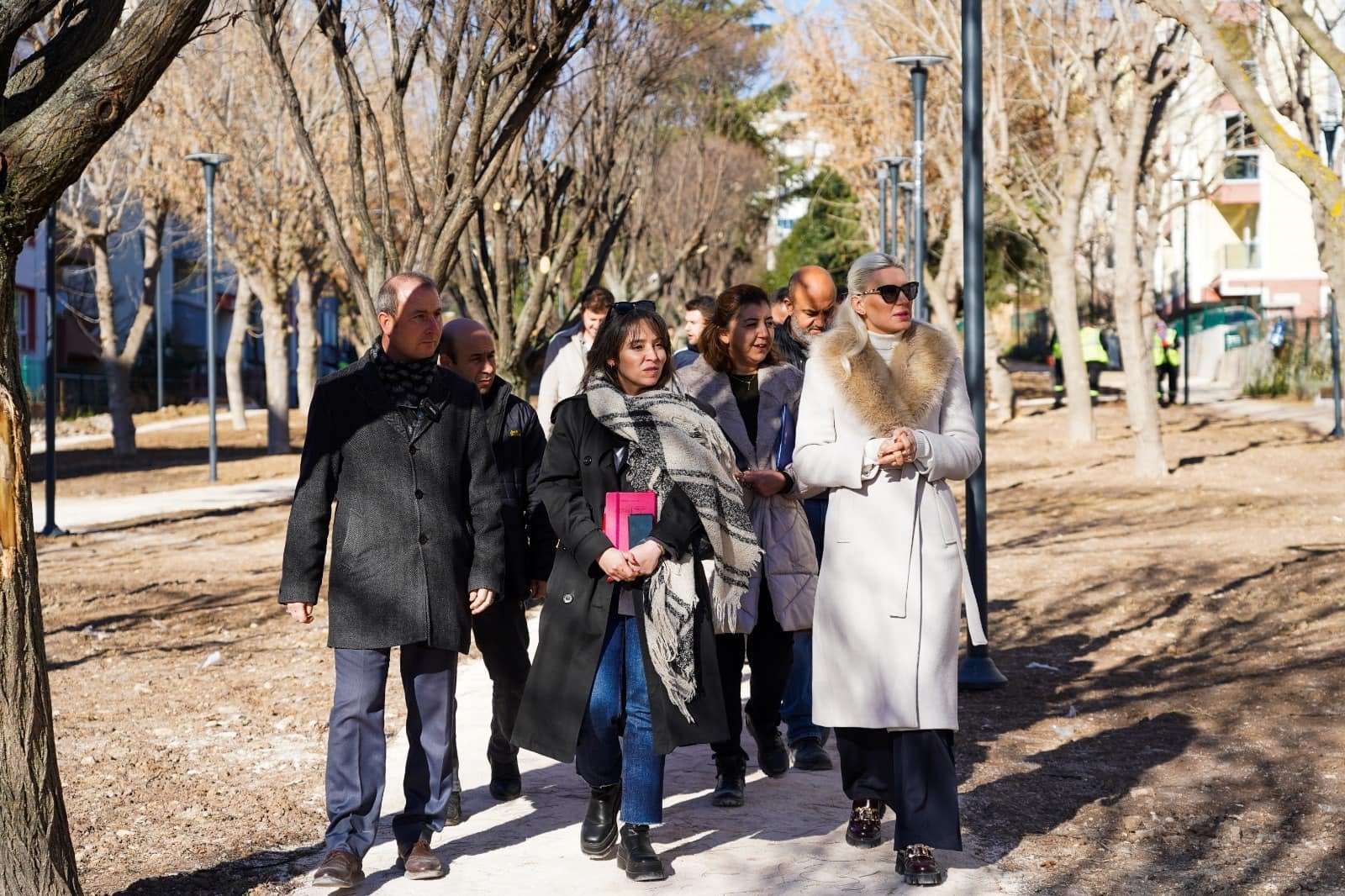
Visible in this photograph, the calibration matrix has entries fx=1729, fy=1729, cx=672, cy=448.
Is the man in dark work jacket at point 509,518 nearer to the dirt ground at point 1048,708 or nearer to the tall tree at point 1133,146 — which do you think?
the dirt ground at point 1048,708

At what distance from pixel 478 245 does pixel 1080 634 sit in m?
8.70

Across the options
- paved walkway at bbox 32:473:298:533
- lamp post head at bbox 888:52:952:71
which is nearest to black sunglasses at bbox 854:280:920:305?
paved walkway at bbox 32:473:298:533

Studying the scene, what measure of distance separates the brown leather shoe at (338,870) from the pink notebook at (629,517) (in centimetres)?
124

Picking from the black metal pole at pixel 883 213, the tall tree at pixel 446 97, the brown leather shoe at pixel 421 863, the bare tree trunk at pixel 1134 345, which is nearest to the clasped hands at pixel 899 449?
the brown leather shoe at pixel 421 863

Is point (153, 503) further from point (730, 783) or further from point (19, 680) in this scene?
point (19, 680)

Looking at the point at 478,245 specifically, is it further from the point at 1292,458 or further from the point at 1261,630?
the point at 1292,458

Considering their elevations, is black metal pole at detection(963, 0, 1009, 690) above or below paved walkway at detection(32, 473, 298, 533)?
above

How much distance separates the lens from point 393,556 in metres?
5.34

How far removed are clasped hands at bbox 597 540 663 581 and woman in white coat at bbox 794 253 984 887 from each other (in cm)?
56

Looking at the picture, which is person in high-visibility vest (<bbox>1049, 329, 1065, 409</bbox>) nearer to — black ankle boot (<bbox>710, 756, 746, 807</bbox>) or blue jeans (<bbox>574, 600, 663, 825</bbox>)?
black ankle boot (<bbox>710, 756, 746, 807</bbox>)

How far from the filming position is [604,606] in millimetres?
5430

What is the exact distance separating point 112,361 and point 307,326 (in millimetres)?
6228

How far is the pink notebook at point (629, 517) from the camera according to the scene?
17.9 ft

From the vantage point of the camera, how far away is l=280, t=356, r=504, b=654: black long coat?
17.4 ft
